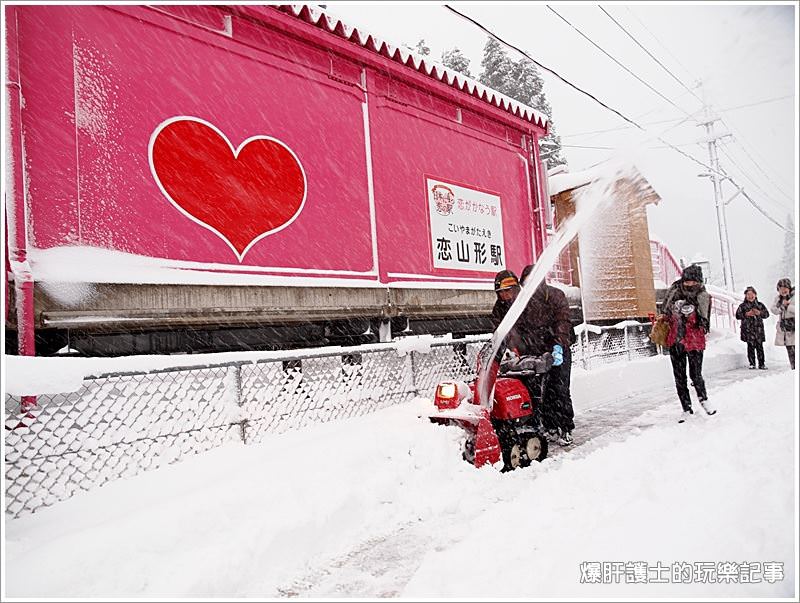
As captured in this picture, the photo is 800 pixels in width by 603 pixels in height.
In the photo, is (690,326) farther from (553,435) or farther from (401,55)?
(401,55)

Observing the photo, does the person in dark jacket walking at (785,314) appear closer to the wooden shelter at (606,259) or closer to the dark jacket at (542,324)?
the wooden shelter at (606,259)

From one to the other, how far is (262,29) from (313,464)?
509cm

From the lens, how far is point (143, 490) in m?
3.74

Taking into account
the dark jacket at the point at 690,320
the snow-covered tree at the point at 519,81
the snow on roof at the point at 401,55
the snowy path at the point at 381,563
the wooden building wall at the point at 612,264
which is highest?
the snow-covered tree at the point at 519,81

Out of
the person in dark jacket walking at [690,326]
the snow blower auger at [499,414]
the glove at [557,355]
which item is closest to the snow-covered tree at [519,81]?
the person in dark jacket walking at [690,326]

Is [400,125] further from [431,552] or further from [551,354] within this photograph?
[431,552]

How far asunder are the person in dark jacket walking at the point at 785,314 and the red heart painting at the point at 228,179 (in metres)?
8.40

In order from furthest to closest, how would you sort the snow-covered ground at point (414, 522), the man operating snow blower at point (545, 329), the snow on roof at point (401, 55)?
1. the snow on roof at point (401, 55)
2. the man operating snow blower at point (545, 329)
3. the snow-covered ground at point (414, 522)

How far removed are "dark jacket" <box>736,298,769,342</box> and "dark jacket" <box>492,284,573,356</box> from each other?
23.7 feet

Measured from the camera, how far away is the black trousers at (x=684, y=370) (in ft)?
19.3

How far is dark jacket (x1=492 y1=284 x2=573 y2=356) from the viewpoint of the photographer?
5328 mm

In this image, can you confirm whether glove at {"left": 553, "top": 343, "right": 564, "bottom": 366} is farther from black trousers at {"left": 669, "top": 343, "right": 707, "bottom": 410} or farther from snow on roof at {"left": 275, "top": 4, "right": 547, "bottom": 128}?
snow on roof at {"left": 275, "top": 4, "right": 547, "bottom": 128}

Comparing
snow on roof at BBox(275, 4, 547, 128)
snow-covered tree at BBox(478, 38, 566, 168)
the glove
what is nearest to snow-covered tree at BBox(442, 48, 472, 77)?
snow-covered tree at BBox(478, 38, 566, 168)

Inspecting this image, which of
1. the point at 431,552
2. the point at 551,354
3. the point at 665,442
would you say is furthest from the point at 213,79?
the point at 665,442
